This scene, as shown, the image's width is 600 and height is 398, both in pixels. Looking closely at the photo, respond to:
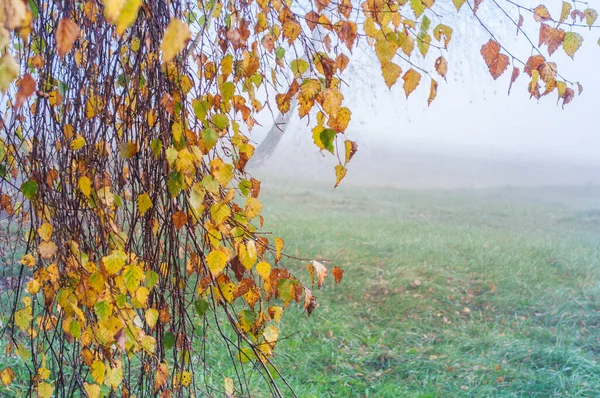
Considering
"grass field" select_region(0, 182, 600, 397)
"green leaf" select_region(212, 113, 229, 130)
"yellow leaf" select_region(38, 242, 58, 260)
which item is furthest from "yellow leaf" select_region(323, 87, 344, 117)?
"grass field" select_region(0, 182, 600, 397)

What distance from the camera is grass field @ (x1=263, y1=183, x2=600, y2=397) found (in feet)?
9.59

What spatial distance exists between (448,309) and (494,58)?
3252 millimetres

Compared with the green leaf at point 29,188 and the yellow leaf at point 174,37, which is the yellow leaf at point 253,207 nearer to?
the green leaf at point 29,188

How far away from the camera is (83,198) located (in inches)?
48.9

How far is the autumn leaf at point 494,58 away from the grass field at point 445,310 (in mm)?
1975

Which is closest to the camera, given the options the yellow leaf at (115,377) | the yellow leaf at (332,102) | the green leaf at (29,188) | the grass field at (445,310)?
the yellow leaf at (332,102)

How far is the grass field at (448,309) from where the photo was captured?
2.92 metres

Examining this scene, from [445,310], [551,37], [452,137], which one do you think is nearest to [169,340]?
[551,37]

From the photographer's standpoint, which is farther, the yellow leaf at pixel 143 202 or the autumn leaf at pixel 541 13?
the autumn leaf at pixel 541 13

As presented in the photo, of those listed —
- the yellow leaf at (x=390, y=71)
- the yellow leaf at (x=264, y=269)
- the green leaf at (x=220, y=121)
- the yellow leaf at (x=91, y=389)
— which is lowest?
the yellow leaf at (x=91, y=389)

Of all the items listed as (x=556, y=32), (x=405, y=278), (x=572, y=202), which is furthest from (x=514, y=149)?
(x=556, y=32)

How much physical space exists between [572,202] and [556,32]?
8.61 m

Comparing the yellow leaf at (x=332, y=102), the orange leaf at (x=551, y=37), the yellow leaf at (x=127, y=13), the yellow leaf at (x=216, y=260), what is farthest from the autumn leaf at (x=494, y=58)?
the yellow leaf at (x=127, y=13)

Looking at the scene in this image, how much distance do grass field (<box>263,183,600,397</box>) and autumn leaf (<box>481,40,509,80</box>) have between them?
202 cm
